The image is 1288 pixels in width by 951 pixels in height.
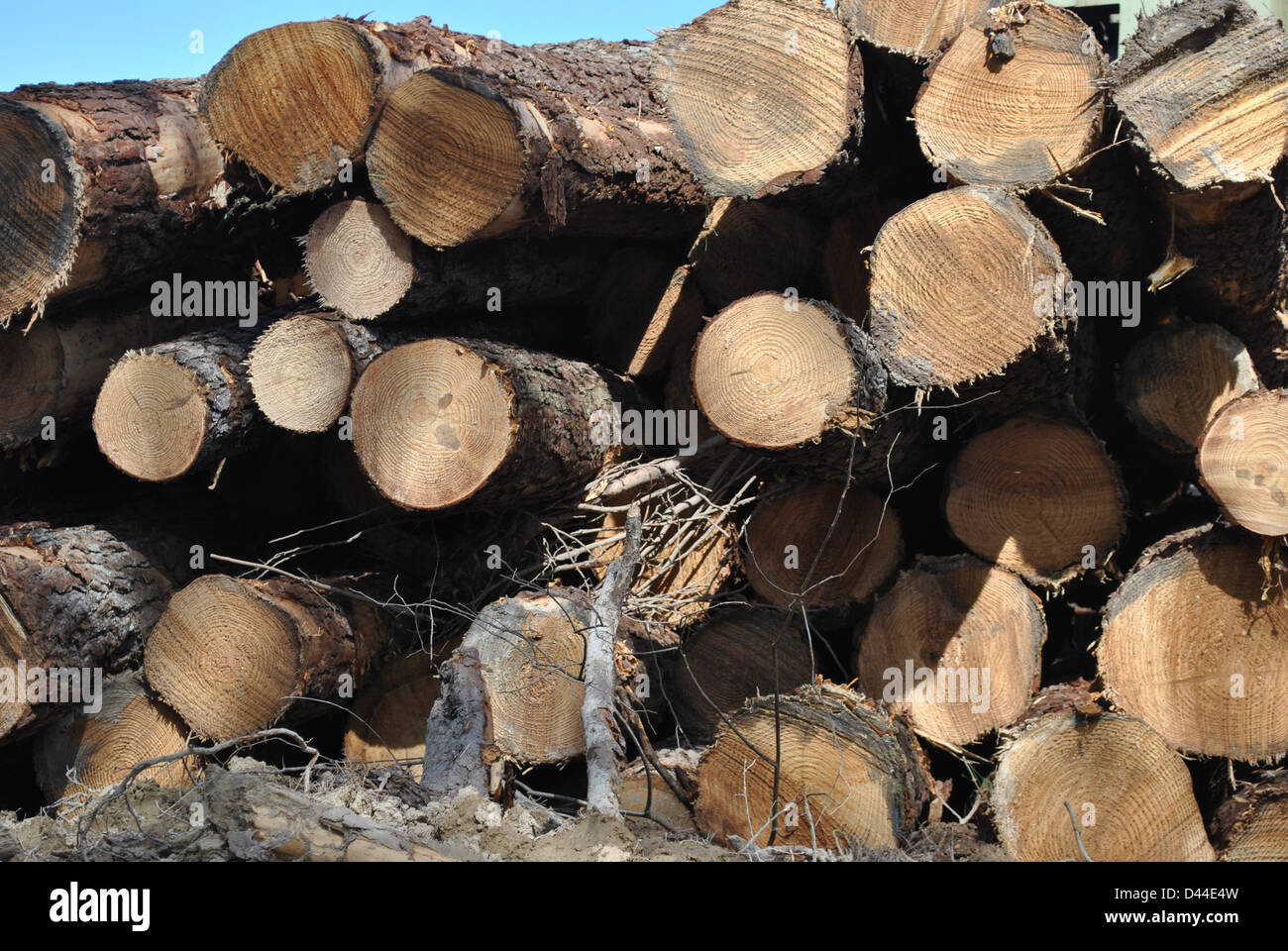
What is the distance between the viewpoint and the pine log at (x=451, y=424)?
136 inches

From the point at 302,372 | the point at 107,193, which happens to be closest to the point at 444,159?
the point at 302,372

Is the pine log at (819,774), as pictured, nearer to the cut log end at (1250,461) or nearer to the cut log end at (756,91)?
the cut log end at (1250,461)

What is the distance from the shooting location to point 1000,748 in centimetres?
330

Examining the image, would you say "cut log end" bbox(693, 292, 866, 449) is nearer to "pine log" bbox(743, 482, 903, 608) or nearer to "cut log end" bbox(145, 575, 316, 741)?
"pine log" bbox(743, 482, 903, 608)

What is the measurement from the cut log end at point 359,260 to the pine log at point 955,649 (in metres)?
1.80

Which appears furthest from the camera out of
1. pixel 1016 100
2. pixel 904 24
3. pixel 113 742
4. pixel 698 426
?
pixel 698 426

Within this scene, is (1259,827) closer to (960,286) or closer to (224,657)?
(960,286)

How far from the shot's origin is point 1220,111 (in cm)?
319

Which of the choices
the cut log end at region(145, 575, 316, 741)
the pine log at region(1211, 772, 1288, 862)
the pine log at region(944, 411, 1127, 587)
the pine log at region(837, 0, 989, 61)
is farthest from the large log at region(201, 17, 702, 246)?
the pine log at region(1211, 772, 1288, 862)

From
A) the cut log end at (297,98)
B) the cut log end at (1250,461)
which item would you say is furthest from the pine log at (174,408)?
the cut log end at (1250,461)

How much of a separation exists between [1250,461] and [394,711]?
9.02 ft

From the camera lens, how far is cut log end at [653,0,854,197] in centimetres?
342

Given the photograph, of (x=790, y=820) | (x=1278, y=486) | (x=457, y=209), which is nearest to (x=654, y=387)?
(x=457, y=209)

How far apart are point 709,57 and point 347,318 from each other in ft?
4.46
